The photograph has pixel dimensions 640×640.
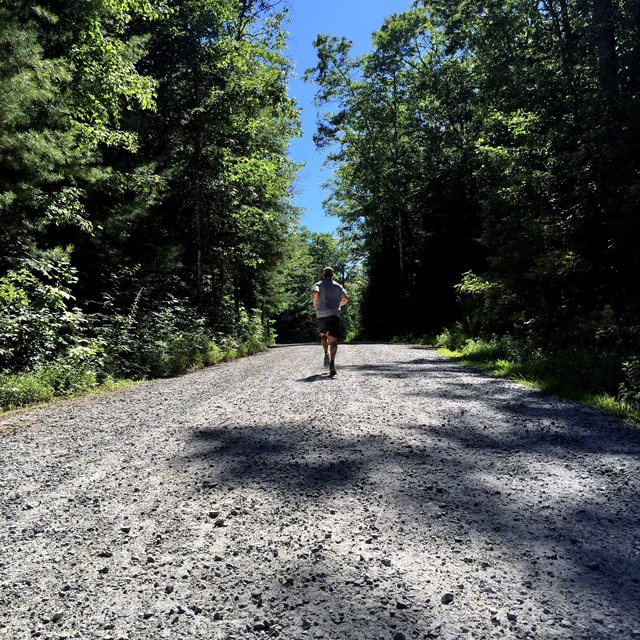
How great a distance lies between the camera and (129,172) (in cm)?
1211

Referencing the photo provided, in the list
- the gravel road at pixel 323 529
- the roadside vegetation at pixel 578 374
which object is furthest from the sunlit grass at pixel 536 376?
the gravel road at pixel 323 529

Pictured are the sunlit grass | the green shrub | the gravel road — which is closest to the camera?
the gravel road

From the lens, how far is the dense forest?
7438 mm

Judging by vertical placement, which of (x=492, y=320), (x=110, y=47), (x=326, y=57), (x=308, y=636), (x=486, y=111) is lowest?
(x=308, y=636)

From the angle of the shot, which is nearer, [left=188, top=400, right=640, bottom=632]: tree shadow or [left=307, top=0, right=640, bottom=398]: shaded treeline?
[left=188, top=400, right=640, bottom=632]: tree shadow

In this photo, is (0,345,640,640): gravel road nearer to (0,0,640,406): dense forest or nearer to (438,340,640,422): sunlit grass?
(438,340,640,422): sunlit grass

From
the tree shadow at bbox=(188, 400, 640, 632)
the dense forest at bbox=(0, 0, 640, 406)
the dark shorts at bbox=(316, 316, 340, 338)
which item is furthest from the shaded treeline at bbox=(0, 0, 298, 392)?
the tree shadow at bbox=(188, 400, 640, 632)

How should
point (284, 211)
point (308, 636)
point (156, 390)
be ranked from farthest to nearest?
1. point (284, 211)
2. point (156, 390)
3. point (308, 636)

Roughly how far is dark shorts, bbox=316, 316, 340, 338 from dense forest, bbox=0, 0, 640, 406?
363 cm

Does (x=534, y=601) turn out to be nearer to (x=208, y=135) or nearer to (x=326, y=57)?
(x=208, y=135)

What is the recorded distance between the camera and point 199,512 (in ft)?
9.23

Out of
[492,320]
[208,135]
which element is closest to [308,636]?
[492,320]

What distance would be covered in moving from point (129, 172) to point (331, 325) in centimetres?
703

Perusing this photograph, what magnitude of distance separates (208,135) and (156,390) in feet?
35.6
